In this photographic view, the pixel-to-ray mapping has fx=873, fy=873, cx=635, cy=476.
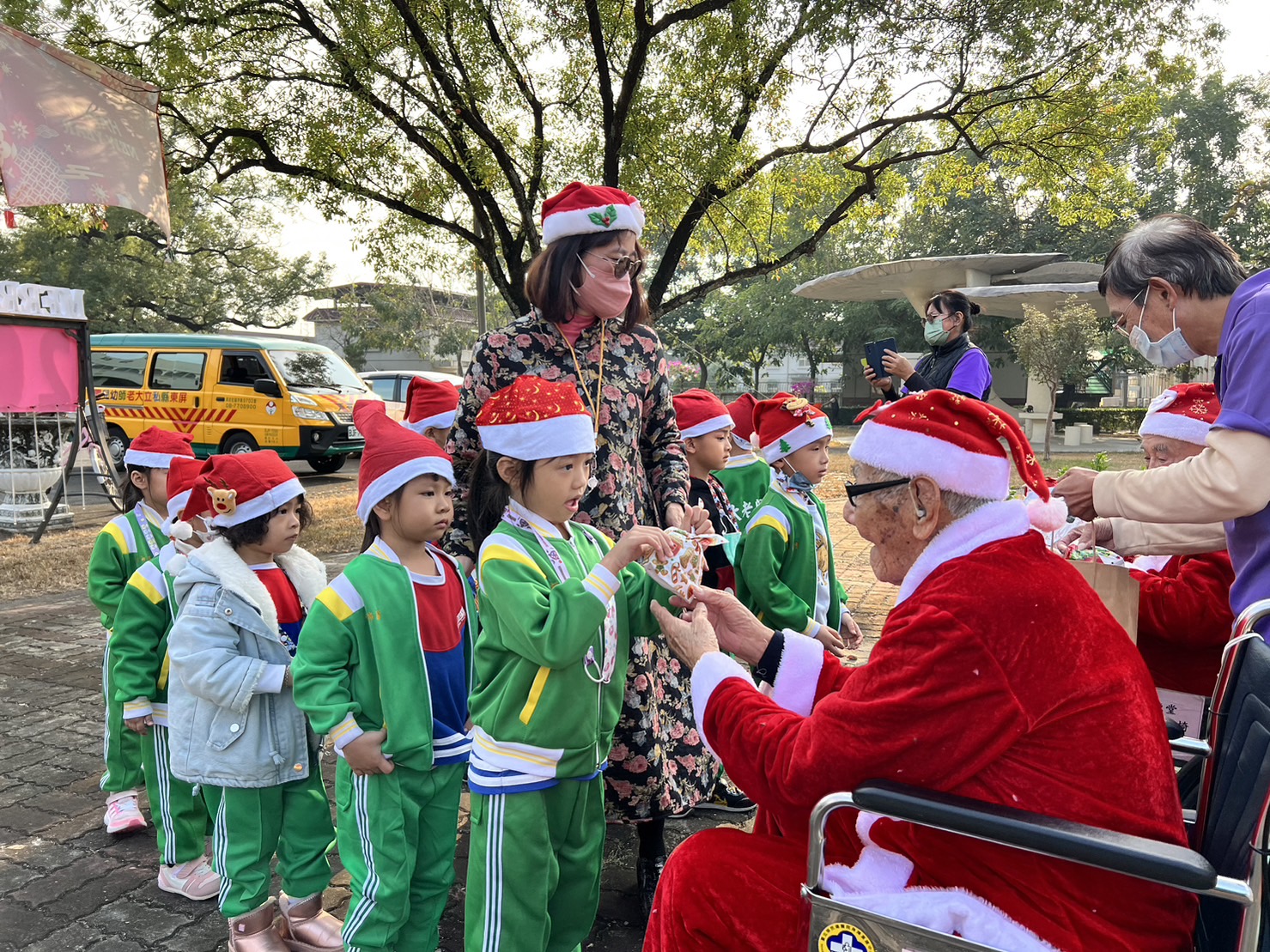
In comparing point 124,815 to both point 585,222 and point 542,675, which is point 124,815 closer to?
point 542,675

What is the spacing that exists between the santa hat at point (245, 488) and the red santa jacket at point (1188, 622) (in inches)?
109

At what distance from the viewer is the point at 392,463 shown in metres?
2.58

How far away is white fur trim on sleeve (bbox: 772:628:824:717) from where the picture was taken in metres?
1.97

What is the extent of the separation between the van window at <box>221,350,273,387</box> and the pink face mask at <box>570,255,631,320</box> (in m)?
14.5

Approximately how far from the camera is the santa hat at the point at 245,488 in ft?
Result: 9.34

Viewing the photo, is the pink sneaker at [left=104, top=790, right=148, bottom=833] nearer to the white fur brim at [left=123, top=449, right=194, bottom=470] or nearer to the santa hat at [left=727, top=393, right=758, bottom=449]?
the white fur brim at [left=123, top=449, right=194, bottom=470]

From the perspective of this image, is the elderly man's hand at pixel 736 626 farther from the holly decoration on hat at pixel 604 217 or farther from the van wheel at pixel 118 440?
the van wheel at pixel 118 440

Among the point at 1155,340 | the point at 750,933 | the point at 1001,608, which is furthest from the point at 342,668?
the point at 1155,340

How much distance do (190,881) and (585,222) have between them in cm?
262

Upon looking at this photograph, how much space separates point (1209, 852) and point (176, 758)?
2700 millimetres

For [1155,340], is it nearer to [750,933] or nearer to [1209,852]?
[1209,852]

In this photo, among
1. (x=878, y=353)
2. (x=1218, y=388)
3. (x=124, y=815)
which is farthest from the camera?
(x=878, y=353)

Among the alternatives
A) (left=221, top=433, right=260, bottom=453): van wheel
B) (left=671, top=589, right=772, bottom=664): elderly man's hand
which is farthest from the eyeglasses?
(left=221, top=433, right=260, bottom=453): van wheel

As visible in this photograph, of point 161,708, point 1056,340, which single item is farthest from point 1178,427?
point 1056,340
